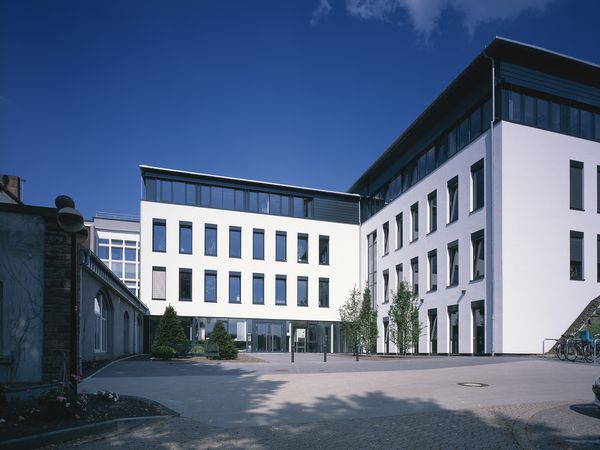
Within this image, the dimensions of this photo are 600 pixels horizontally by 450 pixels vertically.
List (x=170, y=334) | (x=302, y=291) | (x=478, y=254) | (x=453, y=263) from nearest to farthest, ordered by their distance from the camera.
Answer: (x=478, y=254) → (x=170, y=334) → (x=453, y=263) → (x=302, y=291)

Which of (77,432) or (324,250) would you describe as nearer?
(77,432)

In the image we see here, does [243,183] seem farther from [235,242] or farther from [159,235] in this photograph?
[159,235]

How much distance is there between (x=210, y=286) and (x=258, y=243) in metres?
4.84

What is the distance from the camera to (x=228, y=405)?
945 centimetres

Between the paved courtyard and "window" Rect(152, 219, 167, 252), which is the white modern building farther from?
the paved courtyard

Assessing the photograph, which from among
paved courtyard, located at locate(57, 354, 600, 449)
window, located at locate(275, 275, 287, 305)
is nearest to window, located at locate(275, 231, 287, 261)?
window, located at locate(275, 275, 287, 305)

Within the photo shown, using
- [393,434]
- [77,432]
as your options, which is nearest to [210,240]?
[77,432]

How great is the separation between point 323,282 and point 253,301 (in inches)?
229

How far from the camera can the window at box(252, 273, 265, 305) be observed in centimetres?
3962

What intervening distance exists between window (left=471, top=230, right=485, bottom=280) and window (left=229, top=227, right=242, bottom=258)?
18986 millimetres

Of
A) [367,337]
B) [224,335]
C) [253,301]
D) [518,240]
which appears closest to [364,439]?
[518,240]

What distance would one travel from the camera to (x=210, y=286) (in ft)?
126

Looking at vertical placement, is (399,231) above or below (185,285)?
above

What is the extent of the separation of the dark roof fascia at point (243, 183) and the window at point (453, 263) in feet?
51.0
